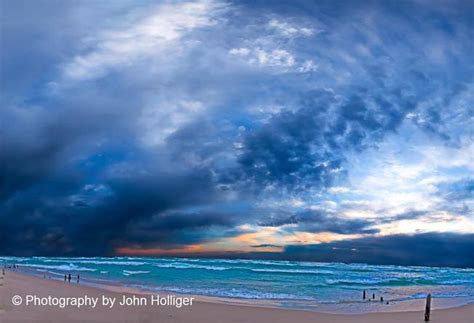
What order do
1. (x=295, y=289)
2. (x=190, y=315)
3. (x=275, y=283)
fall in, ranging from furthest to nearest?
(x=275, y=283) < (x=295, y=289) < (x=190, y=315)

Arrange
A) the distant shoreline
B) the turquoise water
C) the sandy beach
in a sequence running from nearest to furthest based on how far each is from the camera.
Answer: the sandy beach, the distant shoreline, the turquoise water

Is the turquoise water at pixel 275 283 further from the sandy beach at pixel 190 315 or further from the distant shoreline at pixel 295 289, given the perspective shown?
the sandy beach at pixel 190 315

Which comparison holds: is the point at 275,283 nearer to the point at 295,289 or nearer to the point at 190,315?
the point at 295,289

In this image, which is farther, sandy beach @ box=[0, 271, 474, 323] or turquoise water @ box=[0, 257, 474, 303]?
turquoise water @ box=[0, 257, 474, 303]

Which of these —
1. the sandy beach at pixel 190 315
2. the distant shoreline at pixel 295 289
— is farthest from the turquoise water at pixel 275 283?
the sandy beach at pixel 190 315

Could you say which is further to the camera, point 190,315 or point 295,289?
point 295,289

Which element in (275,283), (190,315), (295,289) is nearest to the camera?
(190,315)

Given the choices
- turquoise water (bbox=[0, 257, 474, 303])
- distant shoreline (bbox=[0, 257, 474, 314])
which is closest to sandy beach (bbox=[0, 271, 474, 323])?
distant shoreline (bbox=[0, 257, 474, 314])

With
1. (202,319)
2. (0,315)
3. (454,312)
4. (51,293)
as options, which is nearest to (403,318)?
(454,312)

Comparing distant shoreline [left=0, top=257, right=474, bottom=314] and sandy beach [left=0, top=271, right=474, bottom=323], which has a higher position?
sandy beach [left=0, top=271, right=474, bottom=323]

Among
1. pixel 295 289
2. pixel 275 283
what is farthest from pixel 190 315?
pixel 275 283

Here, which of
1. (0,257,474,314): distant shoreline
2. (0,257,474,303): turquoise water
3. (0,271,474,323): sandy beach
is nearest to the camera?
(0,271,474,323): sandy beach

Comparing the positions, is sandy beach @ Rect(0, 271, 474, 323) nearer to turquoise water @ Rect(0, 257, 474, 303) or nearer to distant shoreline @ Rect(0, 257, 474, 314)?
distant shoreline @ Rect(0, 257, 474, 314)

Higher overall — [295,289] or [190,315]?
[190,315]
